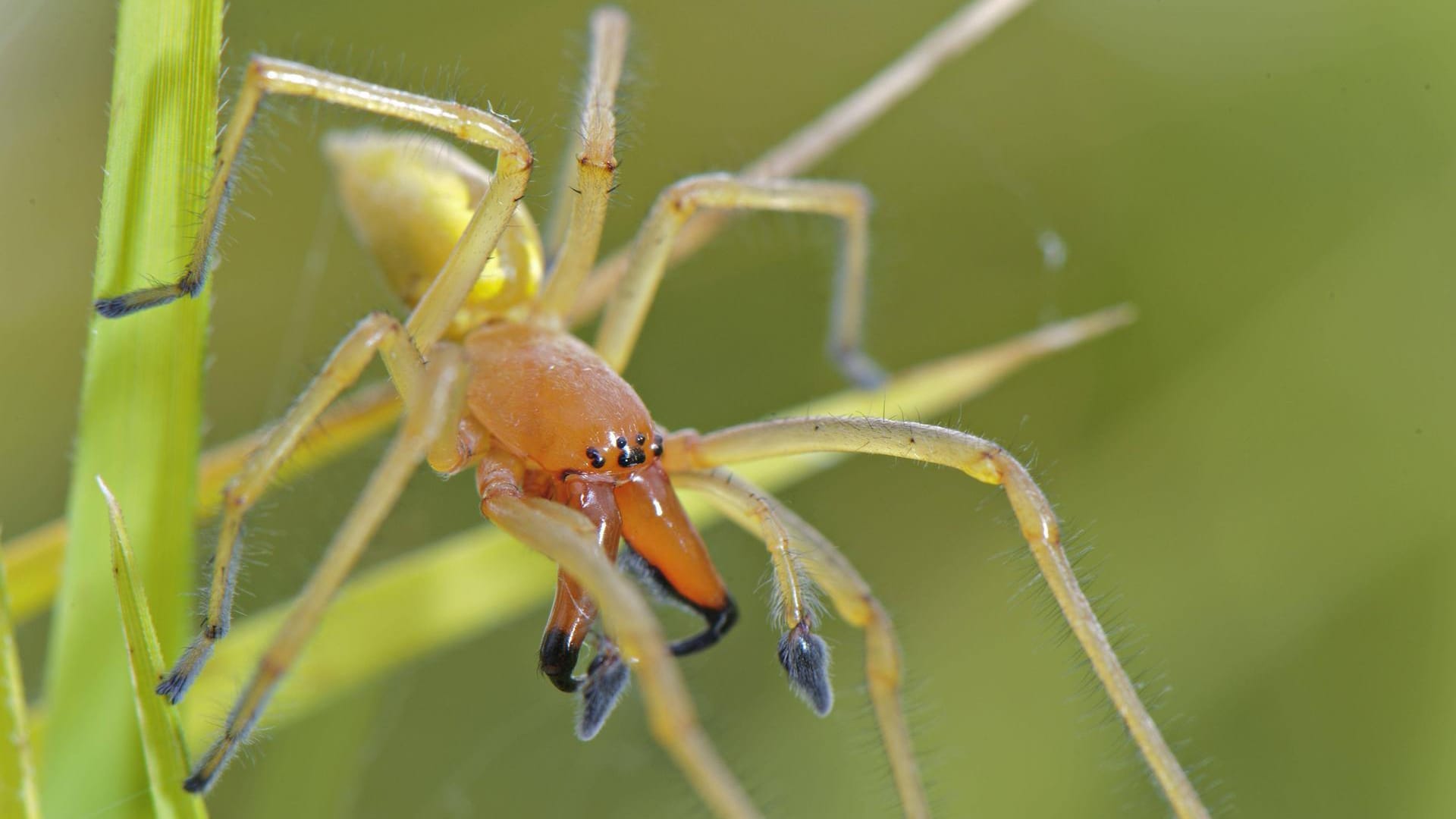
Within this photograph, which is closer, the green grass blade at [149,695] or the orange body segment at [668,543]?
the green grass blade at [149,695]

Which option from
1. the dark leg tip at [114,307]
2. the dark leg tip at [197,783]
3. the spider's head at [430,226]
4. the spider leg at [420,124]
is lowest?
the dark leg tip at [197,783]

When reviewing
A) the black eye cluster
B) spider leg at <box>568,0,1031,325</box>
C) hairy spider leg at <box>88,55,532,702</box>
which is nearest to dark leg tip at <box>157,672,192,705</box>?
hairy spider leg at <box>88,55,532,702</box>

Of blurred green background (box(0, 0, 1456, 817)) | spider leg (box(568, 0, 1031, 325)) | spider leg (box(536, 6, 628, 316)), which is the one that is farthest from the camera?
blurred green background (box(0, 0, 1456, 817))

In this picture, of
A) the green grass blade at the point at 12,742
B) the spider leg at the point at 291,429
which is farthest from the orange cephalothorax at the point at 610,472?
the green grass blade at the point at 12,742

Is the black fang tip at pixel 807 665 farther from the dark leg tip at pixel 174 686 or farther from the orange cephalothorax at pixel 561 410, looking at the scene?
the dark leg tip at pixel 174 686

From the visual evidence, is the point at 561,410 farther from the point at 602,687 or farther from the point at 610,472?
the point at 602,687

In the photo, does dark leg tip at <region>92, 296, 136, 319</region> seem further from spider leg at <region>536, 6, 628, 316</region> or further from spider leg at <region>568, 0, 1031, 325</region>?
spider leg at <region>568, 0, 1031, 325</region>

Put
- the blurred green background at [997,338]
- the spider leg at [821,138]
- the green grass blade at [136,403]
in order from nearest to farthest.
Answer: the green grass blade at [136,403]
the spider leg at [821,138]
the blurred green background at [997,338]

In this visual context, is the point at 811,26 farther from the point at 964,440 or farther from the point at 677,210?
the point at 964,440
